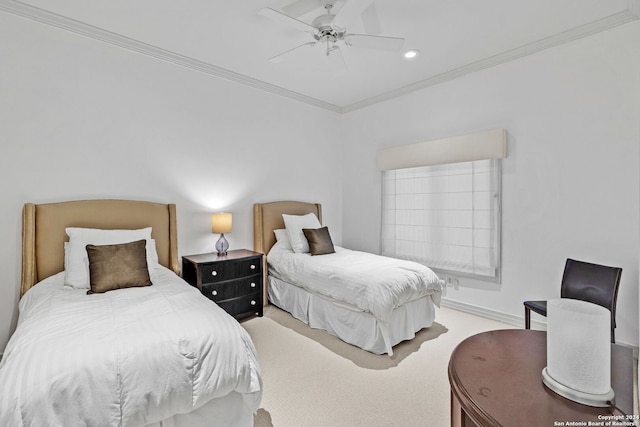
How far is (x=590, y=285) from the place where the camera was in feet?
8.20

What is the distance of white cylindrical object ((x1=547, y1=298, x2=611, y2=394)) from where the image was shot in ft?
2.77

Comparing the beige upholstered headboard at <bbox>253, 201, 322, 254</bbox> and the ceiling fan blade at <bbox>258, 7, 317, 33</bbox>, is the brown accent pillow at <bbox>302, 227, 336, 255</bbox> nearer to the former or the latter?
the beige upholstered headboard at <bbox>253, 201, 322, 254</bbox>

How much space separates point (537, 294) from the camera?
3.11 m

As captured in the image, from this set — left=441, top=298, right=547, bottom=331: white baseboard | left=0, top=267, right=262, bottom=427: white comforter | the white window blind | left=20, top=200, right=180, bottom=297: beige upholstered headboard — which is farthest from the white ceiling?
left=441, top=298, right=547, bottom=331: white baseboard

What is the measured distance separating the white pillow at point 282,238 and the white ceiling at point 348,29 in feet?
6.60

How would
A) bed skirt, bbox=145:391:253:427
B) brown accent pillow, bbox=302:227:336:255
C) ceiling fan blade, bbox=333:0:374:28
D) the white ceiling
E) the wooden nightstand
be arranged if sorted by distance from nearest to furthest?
bed skirt, bbox=145:391:253:427 < ceiling fan blade, bbox=333:0:374:28 < the white ceiling < the wooden nightstand < brown accent pillow, bbox=302:227:336:255

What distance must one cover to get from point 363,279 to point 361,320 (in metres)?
0.39

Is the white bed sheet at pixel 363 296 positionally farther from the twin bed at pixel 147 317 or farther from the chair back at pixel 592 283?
the chair back at pixel 592 283

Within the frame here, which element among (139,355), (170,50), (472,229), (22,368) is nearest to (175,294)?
(139,355)

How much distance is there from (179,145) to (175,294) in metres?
1.95

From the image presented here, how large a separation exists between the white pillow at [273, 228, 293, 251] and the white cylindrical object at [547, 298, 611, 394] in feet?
10.6

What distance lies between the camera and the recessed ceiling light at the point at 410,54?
3210 millimetres

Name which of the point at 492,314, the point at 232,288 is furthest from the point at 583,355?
the point at 232,288

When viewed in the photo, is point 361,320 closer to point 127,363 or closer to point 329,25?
point 127,363
